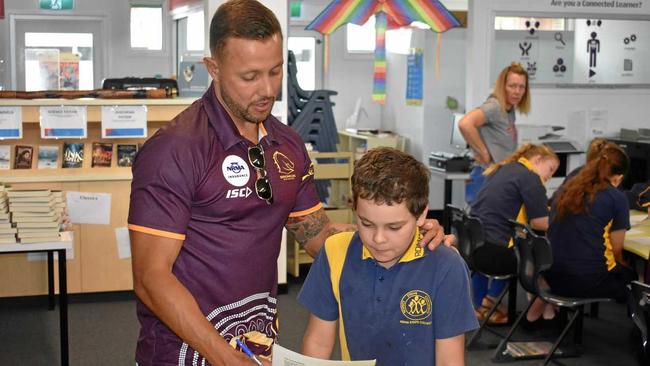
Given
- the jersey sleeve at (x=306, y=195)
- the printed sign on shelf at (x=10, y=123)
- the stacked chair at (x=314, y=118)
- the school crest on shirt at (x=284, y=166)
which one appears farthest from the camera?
the stacked chair at (x=314, y=118)

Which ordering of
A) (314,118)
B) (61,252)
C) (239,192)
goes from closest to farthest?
1. (239,192)
2. (61,252)
3. (314,118)

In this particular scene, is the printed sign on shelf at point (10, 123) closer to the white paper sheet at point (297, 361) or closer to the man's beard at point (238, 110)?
the man's beard at point (238, 110)

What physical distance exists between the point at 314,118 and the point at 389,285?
5.24 metres

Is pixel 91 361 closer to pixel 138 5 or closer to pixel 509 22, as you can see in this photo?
pixel 509 22

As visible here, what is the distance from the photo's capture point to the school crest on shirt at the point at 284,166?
2072 millimetres

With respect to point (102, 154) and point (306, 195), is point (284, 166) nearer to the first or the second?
point (306, 195)

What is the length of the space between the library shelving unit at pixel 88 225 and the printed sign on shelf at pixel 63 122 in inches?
2.8

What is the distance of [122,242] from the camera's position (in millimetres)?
6012

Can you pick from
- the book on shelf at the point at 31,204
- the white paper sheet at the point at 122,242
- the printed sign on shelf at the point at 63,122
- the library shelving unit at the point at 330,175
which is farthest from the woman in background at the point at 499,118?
the book on shelf at the point at 31,204

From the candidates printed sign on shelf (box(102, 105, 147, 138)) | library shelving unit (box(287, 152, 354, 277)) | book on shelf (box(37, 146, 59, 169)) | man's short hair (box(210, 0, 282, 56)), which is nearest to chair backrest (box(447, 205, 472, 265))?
library shelving unit (box(287, 152, 354, 277))

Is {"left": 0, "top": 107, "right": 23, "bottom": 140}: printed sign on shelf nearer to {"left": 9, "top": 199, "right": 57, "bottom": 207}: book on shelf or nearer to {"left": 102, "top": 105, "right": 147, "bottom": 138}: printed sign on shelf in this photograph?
{"left": 102, "top": 105, "right": 147, "bottom": 138}: printed sign on shelf

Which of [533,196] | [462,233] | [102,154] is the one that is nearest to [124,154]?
[102,154]

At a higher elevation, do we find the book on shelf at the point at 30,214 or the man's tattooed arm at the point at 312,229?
the man's tattooed arm at the point at 312,229

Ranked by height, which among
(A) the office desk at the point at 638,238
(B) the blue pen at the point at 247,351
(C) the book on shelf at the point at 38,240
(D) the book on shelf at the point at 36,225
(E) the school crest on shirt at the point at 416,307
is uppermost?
(E) the school crest on shirt at the point at 416,307
